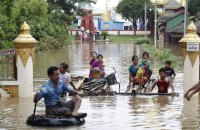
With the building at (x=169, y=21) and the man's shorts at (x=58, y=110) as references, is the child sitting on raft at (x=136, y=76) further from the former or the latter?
the building at (x=169, y=21)

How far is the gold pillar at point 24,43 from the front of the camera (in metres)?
16.2

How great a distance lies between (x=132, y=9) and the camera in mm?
98938

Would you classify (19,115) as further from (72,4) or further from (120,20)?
(120,20)

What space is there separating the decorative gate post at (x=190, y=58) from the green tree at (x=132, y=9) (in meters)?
81.3

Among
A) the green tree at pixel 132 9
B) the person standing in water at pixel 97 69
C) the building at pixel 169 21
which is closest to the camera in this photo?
the person standing in water at pixel 97 69

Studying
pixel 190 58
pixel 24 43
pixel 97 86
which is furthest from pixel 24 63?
pixel 190 58

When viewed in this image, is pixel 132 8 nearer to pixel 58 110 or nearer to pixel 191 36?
pixel 191 36

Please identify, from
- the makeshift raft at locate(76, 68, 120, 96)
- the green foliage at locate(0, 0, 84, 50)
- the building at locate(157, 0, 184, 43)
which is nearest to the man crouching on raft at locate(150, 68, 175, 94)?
the makeshift raft at locate(76, 68, 120, 96)

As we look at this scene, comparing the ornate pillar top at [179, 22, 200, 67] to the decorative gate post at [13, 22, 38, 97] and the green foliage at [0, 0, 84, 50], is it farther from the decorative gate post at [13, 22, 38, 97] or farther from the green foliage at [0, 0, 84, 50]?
the green foliage at [0, 0, 84, 50]

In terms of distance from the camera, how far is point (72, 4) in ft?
224

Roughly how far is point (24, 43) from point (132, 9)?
275ft

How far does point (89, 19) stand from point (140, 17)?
11230 millimetres

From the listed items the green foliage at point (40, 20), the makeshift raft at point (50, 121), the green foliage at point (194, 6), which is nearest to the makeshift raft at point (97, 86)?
the makeshift raft at point (50, 121)

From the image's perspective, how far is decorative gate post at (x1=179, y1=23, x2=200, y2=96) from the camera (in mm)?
16062
